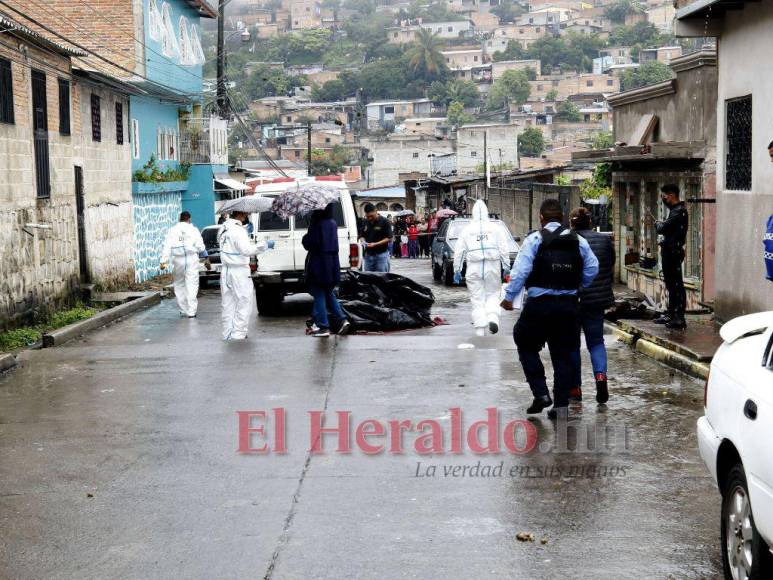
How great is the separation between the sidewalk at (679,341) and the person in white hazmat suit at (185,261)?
7.73 metres

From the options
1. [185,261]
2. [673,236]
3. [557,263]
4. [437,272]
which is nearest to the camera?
[557,263]

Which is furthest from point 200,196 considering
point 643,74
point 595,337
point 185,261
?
point 643,74

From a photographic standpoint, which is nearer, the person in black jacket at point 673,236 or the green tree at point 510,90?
the person in black jacket at point 673,236

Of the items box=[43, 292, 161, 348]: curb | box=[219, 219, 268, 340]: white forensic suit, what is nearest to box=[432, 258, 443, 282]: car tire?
box=[43, 292, 161, 348]: curb

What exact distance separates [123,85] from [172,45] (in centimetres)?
1181

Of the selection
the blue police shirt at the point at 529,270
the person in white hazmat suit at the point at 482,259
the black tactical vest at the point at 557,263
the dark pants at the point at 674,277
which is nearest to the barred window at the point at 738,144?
the dark pants at the point at 674,277

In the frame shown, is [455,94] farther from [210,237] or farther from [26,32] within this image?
[26,32]

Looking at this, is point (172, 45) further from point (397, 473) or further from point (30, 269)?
point (397, 473)

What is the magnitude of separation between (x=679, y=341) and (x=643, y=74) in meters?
134

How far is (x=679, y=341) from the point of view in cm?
1371

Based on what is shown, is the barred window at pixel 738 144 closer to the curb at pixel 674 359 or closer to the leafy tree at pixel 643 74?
the curb at pixel 674 359

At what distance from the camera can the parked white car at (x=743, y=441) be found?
5203mm

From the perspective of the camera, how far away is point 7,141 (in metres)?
17.7

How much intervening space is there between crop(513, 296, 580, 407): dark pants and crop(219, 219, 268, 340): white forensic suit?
22.3 feet
